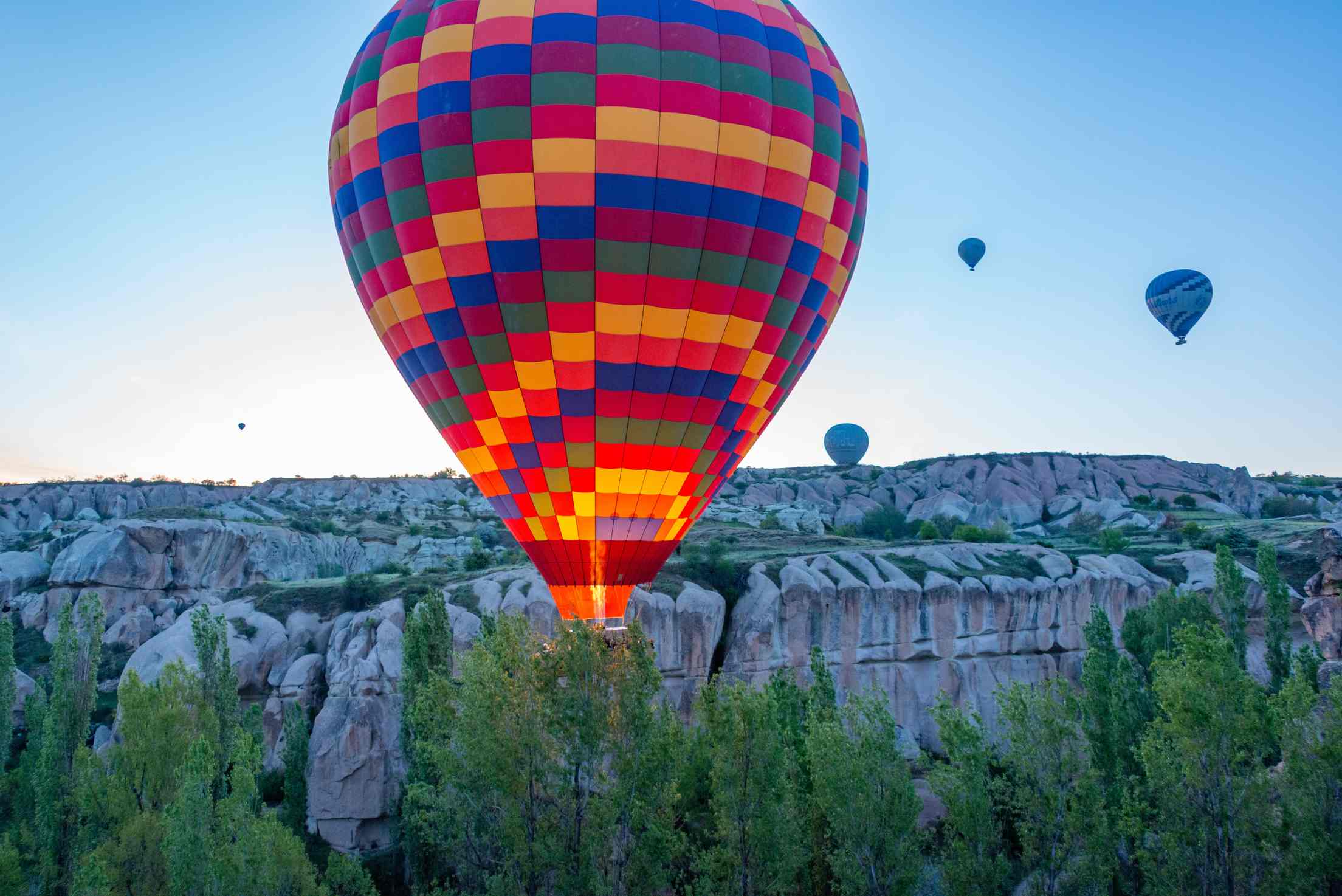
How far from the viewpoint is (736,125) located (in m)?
12.7

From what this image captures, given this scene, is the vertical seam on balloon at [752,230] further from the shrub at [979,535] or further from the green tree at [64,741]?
the shrub at [979,535]

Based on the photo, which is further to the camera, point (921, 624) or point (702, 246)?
point (921, 624)

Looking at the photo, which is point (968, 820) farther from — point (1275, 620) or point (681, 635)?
point (681, 635)

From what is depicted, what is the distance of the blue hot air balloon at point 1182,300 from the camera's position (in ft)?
147

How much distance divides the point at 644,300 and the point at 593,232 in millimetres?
1183

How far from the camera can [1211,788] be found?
13.9 meters

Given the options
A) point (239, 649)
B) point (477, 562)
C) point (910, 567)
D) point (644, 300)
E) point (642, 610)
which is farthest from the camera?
point (477, 562)

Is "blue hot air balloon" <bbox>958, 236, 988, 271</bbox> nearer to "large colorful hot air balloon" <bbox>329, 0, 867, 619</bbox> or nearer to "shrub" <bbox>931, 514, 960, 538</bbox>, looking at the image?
"shrub" <bbox>931, 514, 960, 538</bbox>

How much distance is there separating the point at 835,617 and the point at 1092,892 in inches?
761

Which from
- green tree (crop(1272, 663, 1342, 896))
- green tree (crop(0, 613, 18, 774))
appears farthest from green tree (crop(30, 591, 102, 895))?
green tree (crop(1272, 663, 1342, 896))

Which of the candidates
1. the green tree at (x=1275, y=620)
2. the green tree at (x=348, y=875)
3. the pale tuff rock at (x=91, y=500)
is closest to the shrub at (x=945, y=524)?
the green tree at (x=1275, y=620)

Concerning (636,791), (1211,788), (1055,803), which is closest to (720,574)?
(636,791)

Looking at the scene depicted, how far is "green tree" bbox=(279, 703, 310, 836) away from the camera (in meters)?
25.4

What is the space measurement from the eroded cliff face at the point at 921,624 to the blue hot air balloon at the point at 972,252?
Answer: 19.6m
